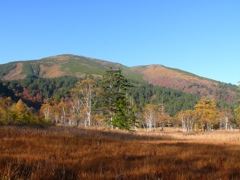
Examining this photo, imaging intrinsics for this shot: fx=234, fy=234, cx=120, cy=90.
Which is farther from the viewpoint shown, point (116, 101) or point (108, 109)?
point (108, 109)

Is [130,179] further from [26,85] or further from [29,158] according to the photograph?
[26,85]

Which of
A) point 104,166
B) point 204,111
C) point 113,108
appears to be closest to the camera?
point 104,166

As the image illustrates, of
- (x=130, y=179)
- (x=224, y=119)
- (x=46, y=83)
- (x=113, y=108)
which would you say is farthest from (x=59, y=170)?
(x=46, y=83)

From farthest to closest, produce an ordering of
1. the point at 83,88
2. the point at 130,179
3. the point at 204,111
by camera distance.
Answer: the point at 204,111
the point at 83,88
the point at 130,179

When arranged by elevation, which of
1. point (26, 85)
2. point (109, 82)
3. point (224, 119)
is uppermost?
point (26, 85)

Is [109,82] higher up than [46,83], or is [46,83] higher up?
[46,83]

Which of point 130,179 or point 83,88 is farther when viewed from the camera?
point 83,88

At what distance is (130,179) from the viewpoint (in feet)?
11.9

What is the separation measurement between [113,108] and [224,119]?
9501 cm

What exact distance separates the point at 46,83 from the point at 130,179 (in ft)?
668

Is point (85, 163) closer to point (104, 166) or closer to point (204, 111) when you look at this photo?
point (104, 166)

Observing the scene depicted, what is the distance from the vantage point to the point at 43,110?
285ft

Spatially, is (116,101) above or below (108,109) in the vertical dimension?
above

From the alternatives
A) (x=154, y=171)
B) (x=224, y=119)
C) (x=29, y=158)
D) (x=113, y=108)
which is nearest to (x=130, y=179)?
(x=154, y=171)
